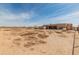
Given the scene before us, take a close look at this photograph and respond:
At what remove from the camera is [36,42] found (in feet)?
10.6

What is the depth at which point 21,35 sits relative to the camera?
3.24 m

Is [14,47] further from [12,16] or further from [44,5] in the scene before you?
[44,5]

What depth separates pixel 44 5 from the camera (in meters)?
3.23

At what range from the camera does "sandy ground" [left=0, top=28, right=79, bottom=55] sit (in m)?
3.23

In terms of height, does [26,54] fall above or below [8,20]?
below

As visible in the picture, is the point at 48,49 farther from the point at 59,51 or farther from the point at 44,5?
the point at 44,5

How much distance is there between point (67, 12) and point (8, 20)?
606 mm

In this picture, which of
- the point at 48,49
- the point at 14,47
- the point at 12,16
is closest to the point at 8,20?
the point at 12,16

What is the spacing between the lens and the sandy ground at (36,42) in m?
3.23

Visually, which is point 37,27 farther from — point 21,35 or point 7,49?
point 7,49

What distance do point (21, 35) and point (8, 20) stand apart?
20 centimetres
